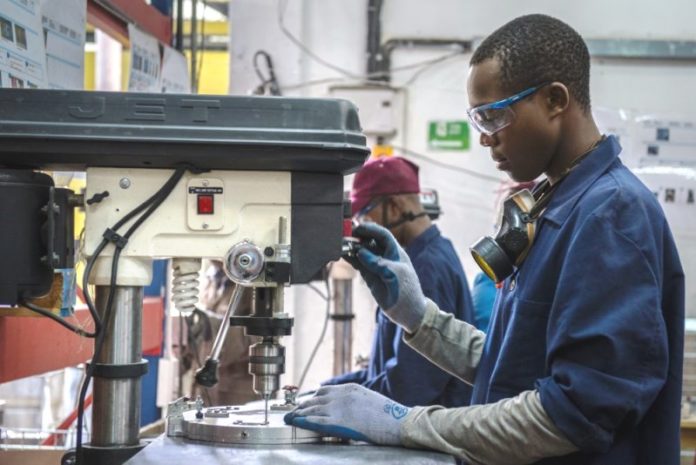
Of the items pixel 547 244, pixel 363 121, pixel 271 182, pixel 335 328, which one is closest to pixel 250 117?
pixel 271 182

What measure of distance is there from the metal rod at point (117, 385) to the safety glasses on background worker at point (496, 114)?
589mm

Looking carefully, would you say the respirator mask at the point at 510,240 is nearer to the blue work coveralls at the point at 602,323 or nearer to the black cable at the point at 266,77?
the blue work coveralls at the point at 602,323

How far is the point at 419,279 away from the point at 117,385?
4.57ft

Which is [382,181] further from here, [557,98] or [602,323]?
[602,323]

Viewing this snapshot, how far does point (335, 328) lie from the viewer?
3850 mm

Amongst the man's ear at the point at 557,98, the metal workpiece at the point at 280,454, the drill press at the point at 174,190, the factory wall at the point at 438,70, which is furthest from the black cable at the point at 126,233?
the factory wall at the point at 438,70

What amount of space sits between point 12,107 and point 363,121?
3197mm

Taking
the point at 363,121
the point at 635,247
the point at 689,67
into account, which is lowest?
the point at 635,247

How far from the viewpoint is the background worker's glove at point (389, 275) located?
5.36 feet

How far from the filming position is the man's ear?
148cm

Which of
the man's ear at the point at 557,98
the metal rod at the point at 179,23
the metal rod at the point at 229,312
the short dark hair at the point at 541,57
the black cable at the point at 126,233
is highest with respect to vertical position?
the metal rod at the point at 179,23

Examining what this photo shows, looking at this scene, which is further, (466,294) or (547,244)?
(466,294)

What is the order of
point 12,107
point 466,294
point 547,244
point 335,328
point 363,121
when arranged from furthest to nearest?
point 363,121 → point 335,328 → point 466,294 → point 547,244 → point 12,107

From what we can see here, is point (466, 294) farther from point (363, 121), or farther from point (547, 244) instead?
point (363, 121)
